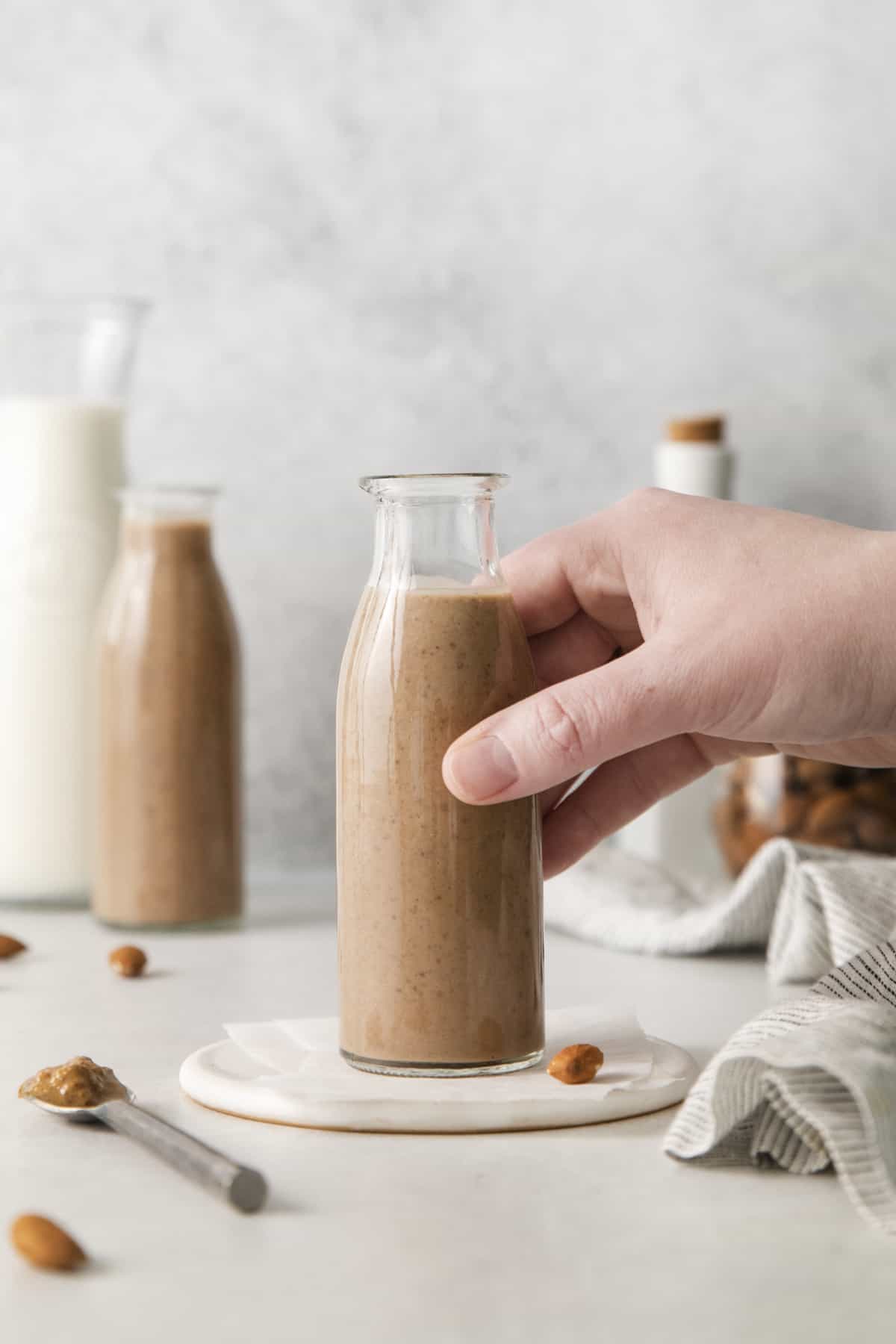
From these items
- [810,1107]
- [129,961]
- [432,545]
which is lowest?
[129,961]

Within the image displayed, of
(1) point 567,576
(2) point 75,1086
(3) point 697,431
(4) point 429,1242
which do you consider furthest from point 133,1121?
(3) point 697,431

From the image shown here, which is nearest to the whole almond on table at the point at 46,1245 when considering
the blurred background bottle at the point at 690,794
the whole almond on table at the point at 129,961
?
the whole almond on table at the point at 129,961

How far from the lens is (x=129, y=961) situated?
113 cm

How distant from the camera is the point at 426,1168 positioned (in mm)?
695

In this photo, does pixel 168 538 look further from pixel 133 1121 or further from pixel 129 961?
pixel 133 1121

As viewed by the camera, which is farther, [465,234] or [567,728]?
[465,234]

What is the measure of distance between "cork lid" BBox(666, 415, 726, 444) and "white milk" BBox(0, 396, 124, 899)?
1.78 feet

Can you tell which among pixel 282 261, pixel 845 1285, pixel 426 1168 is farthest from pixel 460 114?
pixel 845 1285

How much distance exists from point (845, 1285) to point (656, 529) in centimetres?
41

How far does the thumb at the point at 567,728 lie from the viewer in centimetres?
75

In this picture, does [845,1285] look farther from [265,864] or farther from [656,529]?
[265,864]

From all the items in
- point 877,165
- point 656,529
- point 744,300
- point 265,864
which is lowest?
point 265,864

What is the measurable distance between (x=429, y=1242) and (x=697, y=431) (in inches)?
41.8

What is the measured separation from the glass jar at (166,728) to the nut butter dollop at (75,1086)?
53cm
